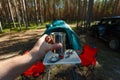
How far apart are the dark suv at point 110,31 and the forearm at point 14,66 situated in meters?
6.03

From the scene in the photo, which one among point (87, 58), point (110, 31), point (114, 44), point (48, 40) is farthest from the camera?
point (110, 31)

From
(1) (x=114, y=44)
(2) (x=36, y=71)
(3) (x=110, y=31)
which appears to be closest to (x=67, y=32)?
(2) (x=36, y=71)

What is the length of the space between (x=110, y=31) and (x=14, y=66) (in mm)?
6715

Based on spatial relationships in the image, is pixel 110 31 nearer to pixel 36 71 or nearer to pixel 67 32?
pixel 67 32

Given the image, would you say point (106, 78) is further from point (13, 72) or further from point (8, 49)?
point (8, 49)

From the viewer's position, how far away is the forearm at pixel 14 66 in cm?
111

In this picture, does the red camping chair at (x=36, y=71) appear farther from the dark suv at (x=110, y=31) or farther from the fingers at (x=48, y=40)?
the dark suv at (x=110, y=31)

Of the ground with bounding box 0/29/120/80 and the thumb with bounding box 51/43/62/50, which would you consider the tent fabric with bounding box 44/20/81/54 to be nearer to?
the ground with bounding box 0/29/120/80

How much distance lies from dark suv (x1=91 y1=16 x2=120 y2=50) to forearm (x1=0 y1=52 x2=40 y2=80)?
6.03 m

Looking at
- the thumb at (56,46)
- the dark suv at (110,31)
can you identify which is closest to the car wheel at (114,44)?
the dark suv at (110,31)

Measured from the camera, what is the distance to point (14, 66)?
3.93 ft

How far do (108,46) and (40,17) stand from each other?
8920mm

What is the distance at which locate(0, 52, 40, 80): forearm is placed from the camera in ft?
3.64

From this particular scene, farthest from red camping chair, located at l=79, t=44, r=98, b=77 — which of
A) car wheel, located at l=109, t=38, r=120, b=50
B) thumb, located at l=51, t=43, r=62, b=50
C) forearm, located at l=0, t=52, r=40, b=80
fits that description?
forearm, located at l=0, t=52, r=40, b=80
